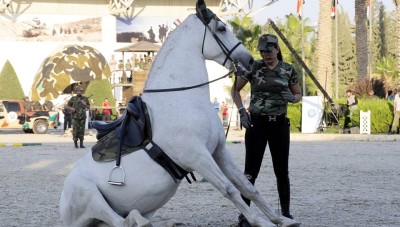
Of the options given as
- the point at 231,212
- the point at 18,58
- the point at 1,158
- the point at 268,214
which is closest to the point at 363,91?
the point at 1,158

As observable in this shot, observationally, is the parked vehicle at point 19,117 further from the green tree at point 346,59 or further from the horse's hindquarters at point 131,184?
the green tree at point 346,59

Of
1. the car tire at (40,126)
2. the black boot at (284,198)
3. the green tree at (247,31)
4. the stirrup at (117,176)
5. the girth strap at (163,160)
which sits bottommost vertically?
the car tire at (40,126)

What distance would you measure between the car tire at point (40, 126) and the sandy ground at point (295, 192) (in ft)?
64.3

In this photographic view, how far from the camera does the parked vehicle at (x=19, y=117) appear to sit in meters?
41.8

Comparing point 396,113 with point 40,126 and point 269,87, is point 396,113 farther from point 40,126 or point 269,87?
point 269,87

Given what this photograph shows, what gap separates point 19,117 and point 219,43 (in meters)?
35.4

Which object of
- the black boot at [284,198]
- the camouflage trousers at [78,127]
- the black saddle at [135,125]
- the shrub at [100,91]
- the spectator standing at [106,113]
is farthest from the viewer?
the shrub at [100,91]

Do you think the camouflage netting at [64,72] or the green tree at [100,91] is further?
the camouflage netting at [64,72]

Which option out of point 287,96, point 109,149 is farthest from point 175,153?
point 287,96

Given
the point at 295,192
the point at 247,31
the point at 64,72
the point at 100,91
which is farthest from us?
the point at 64,72

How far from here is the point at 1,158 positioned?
21938 mm

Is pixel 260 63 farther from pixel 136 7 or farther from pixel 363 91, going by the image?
pixel 136 7

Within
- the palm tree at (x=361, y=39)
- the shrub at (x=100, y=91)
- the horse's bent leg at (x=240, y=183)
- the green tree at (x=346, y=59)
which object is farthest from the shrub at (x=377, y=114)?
the green tree at (x=346, y=59)

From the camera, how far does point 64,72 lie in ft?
230
